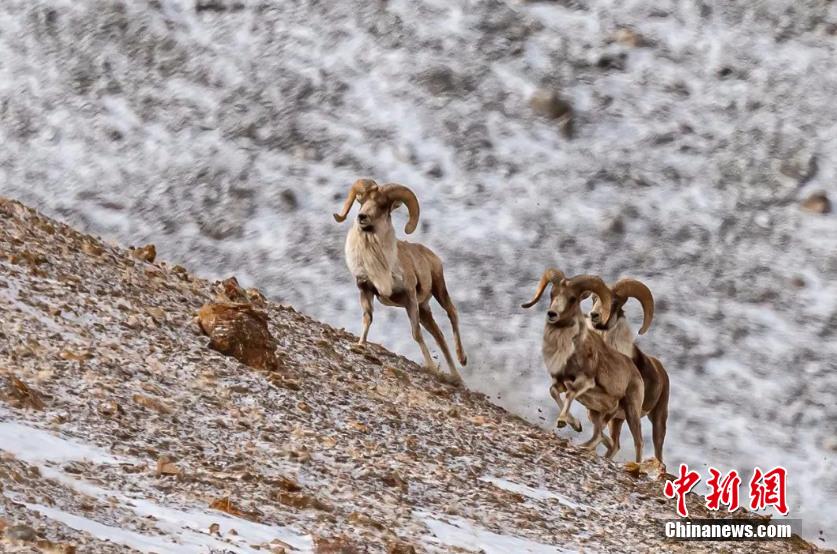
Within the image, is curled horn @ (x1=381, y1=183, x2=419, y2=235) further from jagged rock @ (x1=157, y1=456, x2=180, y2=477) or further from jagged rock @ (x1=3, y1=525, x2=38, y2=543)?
jagged rock @ (x1=3, y1=525, x2=38, y2=543)

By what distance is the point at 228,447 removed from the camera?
955cm

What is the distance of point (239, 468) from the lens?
9172 millimetres

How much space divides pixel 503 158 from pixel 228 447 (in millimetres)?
15906

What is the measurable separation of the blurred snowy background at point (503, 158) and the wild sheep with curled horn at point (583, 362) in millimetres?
4366

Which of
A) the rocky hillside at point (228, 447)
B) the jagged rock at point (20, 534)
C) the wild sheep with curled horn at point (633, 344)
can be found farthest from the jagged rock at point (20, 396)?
the wild sheep with curled horn at point (633, 344)

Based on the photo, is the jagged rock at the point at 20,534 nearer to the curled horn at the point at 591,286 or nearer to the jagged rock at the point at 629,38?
the curled horn at the point at 591,286

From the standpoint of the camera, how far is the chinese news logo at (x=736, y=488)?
1312 cm

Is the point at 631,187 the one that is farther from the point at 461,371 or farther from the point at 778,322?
the point at 461,371

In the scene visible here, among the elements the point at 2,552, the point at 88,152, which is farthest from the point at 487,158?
the point at 2,552

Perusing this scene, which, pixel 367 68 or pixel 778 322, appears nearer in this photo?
pixel 778 322

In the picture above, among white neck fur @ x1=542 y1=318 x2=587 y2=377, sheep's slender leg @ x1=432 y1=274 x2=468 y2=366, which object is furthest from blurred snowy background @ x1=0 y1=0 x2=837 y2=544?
white neck fur @ x1=542 y1=318 x2=587 y2=377

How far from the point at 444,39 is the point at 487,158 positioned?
327 cm

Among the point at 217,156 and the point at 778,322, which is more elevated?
the point at 217,156

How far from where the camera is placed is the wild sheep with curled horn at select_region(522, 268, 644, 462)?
47.5 ft
